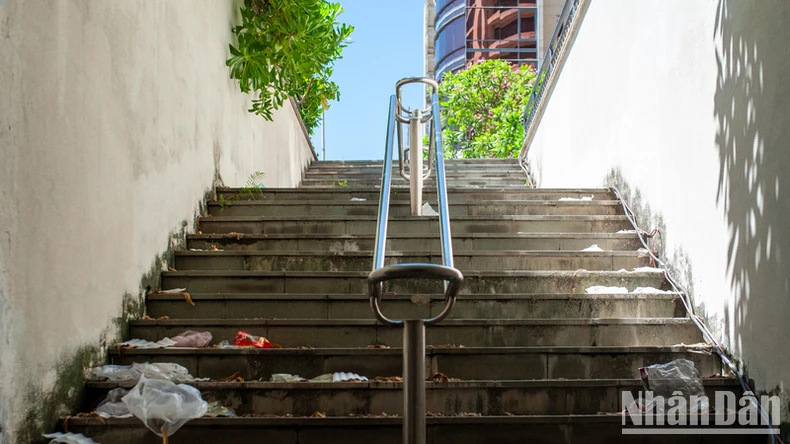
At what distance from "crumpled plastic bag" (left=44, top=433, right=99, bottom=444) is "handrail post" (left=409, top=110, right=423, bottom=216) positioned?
9.01ft

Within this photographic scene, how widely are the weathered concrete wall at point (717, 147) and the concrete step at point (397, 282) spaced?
1.25 ft

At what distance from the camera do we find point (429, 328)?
12.3 feet

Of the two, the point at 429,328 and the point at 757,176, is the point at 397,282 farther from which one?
the point at 757,176

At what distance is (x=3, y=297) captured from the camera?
8.25 ft

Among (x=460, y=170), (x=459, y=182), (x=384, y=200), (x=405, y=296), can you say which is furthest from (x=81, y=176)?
(x=460, y=170)

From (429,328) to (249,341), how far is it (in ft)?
3.00

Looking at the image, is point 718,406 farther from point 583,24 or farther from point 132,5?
point 583,24

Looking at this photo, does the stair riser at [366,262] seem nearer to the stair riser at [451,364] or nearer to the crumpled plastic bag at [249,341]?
the crumpled plastic bag at [249,341]

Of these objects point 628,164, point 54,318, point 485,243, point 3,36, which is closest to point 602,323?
point 485,243

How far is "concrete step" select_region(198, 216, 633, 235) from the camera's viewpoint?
16.9ft

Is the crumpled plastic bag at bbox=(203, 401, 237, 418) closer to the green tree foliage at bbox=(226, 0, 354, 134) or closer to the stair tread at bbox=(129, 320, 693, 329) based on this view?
the stair tread at bbox=(129, 320, 693, 329)

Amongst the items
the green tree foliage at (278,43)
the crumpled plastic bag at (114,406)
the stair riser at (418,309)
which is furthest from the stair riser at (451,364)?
the green tree foliage at (278,43)

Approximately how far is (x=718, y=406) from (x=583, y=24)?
4.41 meters

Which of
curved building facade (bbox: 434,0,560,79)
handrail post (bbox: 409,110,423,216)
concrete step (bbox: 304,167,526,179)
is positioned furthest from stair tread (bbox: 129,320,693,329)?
curved building facade (bbox: 434,0,560,79)
